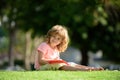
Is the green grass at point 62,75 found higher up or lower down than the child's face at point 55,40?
lower down

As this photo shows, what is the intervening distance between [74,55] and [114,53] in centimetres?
3090

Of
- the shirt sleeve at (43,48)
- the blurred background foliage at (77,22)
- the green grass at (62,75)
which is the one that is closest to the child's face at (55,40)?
the shirt sleeve at (43,48)

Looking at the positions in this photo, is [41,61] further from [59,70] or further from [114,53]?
[114,53]

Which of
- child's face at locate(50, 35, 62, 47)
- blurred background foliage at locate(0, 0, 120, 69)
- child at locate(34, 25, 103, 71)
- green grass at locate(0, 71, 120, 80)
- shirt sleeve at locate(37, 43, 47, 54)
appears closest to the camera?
green grass at locate(0, 71, 120, 80)

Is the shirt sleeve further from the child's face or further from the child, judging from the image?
the child's face

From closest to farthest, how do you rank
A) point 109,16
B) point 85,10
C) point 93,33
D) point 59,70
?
point 59,70, point 85,10, point 109,16, point 93,33

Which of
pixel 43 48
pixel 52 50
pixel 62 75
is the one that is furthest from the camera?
pixel 52 50

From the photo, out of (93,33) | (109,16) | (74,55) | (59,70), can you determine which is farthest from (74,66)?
(74,55)

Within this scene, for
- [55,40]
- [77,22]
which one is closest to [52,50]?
[55,40]

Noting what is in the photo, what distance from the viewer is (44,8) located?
2244cm

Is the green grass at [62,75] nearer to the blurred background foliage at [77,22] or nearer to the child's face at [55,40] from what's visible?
the child's face at [55,40]

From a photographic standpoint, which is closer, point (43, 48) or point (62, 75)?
point (62, 75)

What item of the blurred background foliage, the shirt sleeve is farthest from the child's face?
the blurred background foliage

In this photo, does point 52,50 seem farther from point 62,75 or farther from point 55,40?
point 62,75
